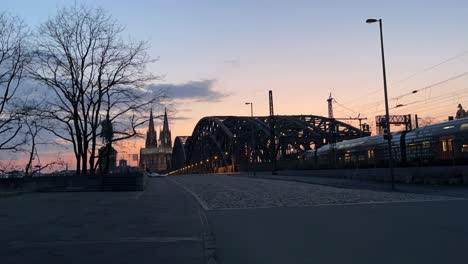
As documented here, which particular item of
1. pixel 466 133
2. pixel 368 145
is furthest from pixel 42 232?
pixel 368 145

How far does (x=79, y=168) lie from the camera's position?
37219 mm

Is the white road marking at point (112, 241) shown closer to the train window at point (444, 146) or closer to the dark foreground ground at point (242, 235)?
the dark foreground ground at point (242, 235)

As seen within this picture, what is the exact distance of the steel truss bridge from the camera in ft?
359

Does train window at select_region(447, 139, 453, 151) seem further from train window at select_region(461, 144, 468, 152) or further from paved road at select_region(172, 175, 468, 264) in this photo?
paved road at select_region(172, 175, 468, 264)

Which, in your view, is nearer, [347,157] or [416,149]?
[416,149]

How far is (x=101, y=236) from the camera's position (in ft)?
37.2

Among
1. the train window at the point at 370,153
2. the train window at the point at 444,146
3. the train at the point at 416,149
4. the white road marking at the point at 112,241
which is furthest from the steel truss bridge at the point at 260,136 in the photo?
the white road marking at the point at 112,241

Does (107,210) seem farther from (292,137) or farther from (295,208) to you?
(292,137)

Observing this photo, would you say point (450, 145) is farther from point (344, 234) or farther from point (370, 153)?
point (344, 234)

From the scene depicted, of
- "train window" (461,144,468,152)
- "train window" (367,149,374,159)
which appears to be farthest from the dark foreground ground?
"train window" (367,149,374,159)

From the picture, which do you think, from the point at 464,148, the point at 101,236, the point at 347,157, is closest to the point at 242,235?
the point at 101,236

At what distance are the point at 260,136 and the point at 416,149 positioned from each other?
270ft

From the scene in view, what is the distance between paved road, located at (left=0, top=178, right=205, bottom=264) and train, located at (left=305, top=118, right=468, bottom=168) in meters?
19.9

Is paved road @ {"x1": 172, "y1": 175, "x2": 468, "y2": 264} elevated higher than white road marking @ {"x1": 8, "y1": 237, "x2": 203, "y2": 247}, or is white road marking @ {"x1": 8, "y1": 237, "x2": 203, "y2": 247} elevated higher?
white road marking @ {"x1": 8, "y1": 237, "x2": 203, "y2": 247}
